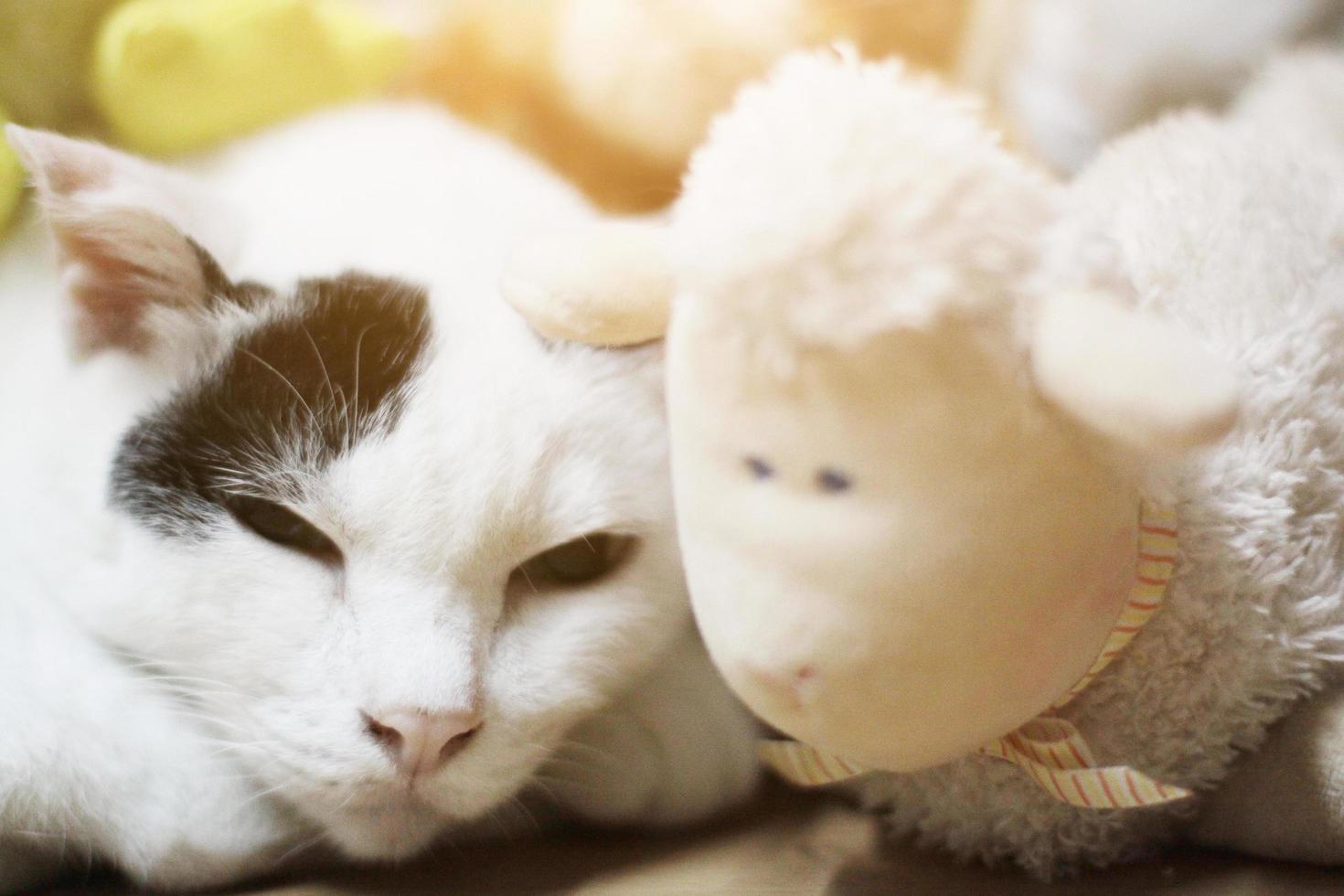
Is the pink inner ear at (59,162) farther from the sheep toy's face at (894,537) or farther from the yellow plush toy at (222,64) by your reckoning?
the sheep toy's face at (894,537)

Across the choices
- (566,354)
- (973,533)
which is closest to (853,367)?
(973,533)

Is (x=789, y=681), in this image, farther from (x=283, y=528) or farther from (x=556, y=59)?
(x=556, y=59)

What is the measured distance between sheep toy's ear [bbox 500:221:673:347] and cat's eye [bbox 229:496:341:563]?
202 mm

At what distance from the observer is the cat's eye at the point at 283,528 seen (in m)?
0.64

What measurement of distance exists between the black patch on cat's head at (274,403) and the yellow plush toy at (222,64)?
224mm

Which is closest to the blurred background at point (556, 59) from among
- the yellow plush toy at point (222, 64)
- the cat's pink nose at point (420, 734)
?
the yellow plush toy at point (222, 64)

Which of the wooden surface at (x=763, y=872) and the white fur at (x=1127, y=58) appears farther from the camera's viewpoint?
the white fur at (x=1127, y=58)

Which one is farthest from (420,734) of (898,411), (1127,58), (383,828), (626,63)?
(1127,58)

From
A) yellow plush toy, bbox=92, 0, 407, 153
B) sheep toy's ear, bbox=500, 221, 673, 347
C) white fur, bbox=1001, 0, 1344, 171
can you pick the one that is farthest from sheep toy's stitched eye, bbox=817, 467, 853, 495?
white fur, bbox=1001, 0, 1344, 171

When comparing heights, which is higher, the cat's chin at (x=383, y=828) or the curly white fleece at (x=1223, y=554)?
the curly white fleece at (x=1223, y=554)

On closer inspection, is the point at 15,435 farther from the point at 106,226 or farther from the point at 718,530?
the point at 718,530

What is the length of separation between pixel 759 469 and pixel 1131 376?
0.16 m

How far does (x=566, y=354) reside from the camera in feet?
2.18

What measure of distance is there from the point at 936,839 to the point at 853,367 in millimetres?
373
